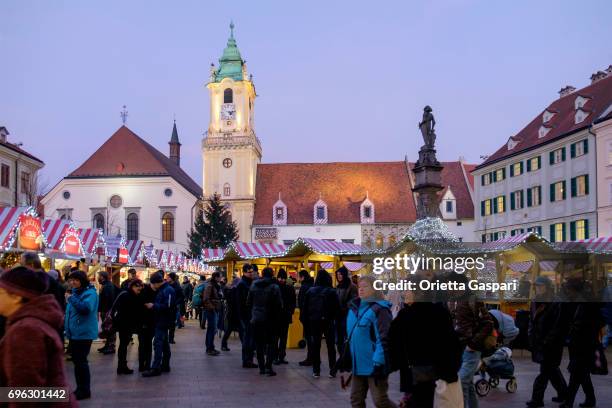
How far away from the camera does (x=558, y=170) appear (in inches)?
1780

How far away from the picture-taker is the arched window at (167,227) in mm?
68812

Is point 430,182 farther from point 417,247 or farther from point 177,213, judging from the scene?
point 177,213

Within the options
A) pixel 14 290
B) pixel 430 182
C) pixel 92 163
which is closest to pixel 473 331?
pixel 14 290

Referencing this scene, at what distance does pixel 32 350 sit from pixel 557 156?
4500 cm

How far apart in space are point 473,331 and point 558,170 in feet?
131

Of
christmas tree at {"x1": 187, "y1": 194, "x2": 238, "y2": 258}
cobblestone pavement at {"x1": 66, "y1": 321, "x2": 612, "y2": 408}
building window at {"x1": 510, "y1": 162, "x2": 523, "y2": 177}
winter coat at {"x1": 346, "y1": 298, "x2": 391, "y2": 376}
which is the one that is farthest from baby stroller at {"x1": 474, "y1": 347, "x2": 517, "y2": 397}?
christmas tree at {"x1": 187, "y1": 194, "x2": 238, "y2": 258}

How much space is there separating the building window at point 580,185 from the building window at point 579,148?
1.36 metres

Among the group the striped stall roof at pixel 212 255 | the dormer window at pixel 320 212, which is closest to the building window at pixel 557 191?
the striped stall roof at pixel 212 255

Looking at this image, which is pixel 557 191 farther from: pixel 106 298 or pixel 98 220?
pixel 98 220

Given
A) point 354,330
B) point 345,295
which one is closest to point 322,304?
point 345,295

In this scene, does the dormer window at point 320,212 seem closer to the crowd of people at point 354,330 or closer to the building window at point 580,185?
the building window at point 580,185

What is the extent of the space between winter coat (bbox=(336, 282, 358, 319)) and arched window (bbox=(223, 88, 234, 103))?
60.5 meters

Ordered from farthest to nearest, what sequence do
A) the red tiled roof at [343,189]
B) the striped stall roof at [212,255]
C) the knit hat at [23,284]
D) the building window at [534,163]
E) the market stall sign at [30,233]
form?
1. the red tiled roof at [343,189]
2. the building window at [534,163]
3. the striped stall roof at [212,255]
4. the market stall sign at [30,233]
5. the knit hat at [23,284]

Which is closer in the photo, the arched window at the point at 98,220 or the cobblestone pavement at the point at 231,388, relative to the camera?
the cobblestone pavement at the point at 231,388
